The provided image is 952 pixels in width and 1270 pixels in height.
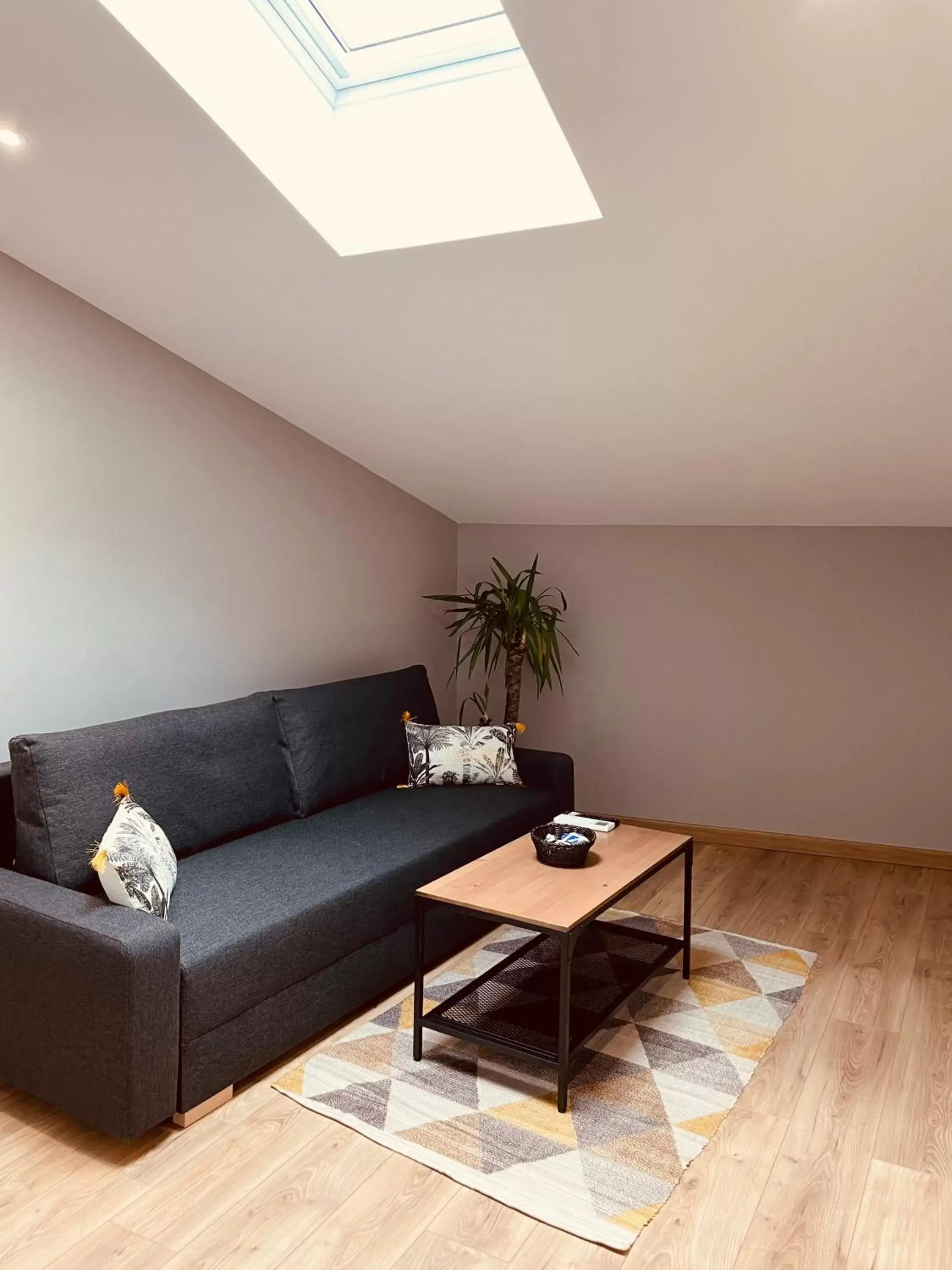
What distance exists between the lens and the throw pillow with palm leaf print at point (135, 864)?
2643mm

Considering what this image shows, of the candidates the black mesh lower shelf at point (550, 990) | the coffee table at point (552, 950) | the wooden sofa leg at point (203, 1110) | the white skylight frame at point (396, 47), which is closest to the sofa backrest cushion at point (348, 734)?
the coffee table at point (552, 950)

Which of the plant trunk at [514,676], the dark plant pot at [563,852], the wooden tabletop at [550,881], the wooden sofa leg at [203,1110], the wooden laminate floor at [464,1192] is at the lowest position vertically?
the wooden laminate floor at [464,1192]

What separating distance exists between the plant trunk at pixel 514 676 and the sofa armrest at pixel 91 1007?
2777 mm

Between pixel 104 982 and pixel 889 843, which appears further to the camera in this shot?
pixel 889 843

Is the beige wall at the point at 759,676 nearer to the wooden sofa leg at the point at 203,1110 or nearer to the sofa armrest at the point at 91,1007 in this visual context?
the wooden sofa leg at the point at 203,1110

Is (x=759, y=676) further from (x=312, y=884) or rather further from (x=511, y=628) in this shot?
(x=312, y=884)

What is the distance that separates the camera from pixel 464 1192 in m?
2.33

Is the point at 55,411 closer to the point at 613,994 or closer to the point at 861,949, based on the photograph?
the point at 613,994

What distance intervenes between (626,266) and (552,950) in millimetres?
2317

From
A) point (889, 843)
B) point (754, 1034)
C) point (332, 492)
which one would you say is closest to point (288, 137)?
point (332, 492)

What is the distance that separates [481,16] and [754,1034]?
116 inches

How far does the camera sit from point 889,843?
4.71 meters

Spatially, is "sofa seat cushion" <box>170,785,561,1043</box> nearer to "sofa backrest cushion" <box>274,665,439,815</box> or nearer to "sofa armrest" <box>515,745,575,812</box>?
"sofa backrest cushion" <box>274,665,439,815</box>

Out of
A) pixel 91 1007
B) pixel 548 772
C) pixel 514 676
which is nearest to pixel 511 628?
pixel 514 676
